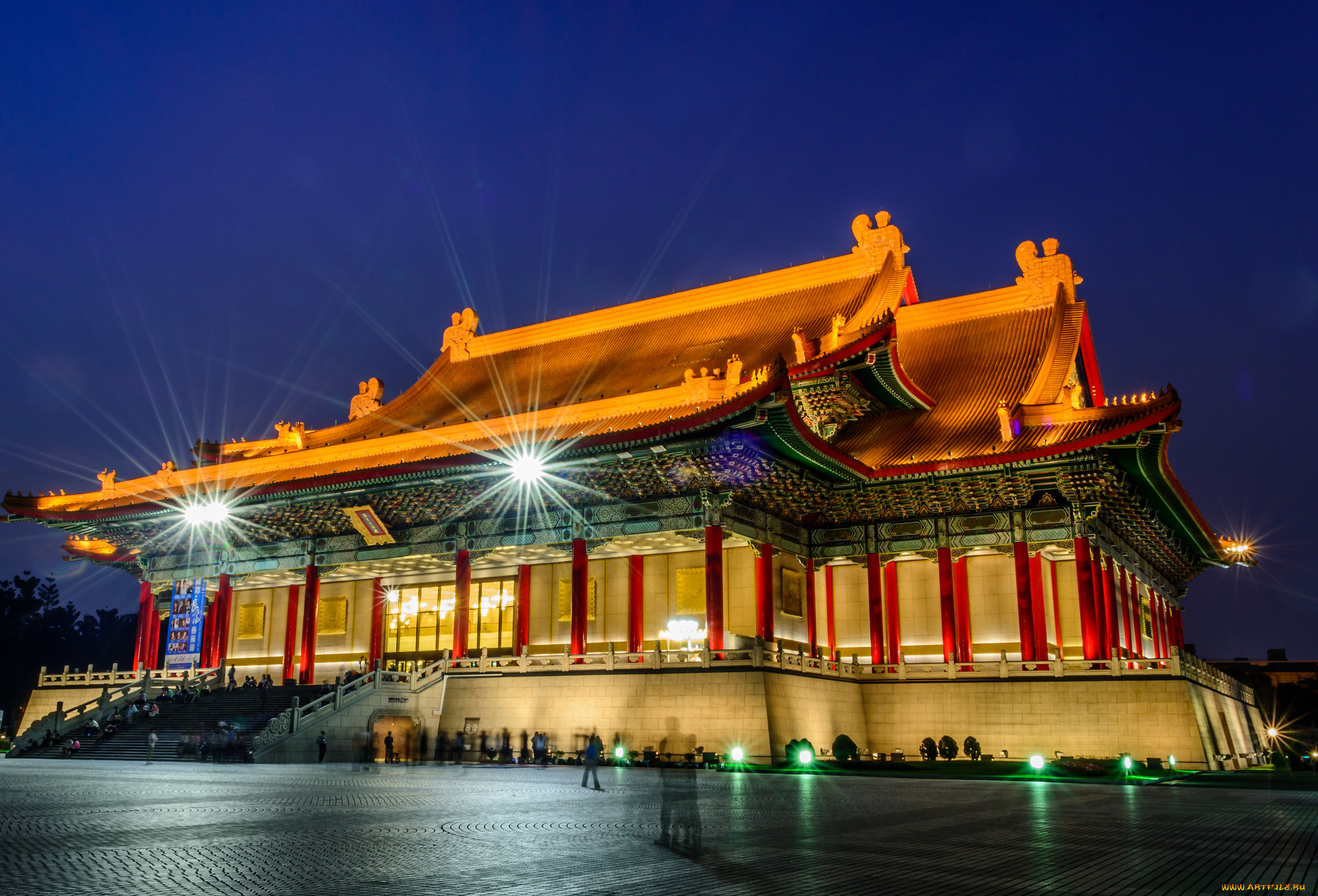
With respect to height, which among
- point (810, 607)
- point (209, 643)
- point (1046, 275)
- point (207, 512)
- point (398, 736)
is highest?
point (1046, 275)

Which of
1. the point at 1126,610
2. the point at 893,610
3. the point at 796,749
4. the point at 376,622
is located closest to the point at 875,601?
the point at 893,610

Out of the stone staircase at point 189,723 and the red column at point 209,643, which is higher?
the red column at point 209,643

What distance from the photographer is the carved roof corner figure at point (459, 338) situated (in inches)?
1934

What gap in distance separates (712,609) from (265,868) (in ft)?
76.9

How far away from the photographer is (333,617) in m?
45.4

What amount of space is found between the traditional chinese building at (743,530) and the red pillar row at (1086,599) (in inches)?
3.0

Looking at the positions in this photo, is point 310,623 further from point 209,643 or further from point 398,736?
point 398,736

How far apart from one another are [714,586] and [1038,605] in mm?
11735

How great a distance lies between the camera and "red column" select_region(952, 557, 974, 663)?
34.8 m

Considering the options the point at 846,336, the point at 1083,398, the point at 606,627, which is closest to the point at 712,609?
the point at 606,627

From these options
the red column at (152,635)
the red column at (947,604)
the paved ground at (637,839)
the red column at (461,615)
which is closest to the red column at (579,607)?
the red column at (461,615)

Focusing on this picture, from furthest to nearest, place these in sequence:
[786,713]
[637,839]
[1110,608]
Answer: [1110,608] → [786,713] → [637,839]

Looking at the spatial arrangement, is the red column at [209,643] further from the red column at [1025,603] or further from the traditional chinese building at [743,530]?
the red column at [1025,603]

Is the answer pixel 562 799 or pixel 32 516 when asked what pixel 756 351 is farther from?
pixel 32 516
